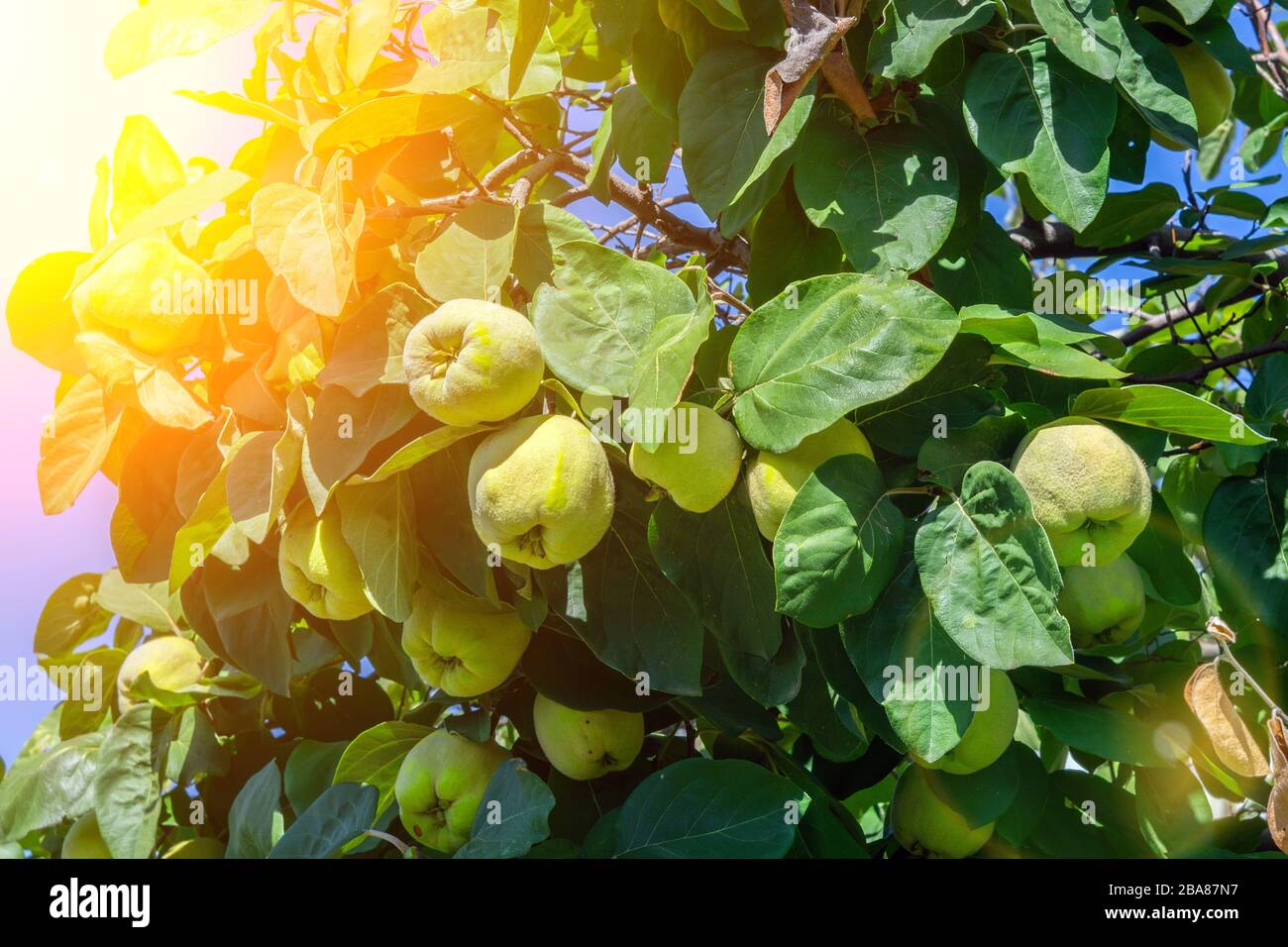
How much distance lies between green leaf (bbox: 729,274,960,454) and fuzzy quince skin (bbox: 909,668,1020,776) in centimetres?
39

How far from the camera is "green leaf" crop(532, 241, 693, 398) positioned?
1247mm

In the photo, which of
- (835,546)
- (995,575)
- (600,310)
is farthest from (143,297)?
(995,575)

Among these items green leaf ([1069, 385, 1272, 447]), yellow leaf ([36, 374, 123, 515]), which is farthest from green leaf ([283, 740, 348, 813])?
green leaf ([1069, 385, 1272, 447])

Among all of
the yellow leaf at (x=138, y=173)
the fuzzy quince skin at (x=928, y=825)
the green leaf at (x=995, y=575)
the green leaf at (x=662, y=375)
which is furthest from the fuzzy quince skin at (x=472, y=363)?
the fuzzy quince skin at (x=928, y=825)

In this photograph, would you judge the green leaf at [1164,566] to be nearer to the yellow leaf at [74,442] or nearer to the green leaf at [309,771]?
the green leaf at [309,771]

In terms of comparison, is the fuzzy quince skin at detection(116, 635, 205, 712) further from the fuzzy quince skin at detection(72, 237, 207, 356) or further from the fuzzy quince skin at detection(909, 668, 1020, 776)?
the fuzzy quince skin at detection(909, 668, 1020, 776)

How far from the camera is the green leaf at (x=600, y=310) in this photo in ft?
4.09

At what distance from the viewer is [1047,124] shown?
1.40m

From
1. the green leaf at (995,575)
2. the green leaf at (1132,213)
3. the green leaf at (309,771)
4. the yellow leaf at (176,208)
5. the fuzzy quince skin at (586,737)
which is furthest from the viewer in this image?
the green leaf at (1132,213)

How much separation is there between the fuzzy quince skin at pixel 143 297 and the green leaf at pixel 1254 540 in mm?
1517

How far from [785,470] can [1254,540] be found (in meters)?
0.89

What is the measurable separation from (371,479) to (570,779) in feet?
2.24

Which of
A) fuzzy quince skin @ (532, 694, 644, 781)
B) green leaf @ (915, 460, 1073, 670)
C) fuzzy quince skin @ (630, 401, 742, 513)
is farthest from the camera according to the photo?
fuzzy quince skin @ (532, 694, 644, 781)
